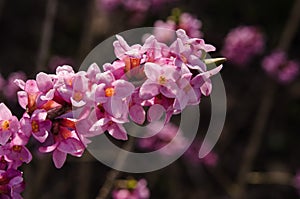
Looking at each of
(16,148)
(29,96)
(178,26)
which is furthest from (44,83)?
(178,26)

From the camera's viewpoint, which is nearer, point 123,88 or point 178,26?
point 123,88

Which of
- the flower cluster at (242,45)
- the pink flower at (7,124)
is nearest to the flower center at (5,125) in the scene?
the pink flower at (7,124)

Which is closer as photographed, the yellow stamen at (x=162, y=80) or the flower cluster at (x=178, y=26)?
the yellow stamen at (x=162, y=80)

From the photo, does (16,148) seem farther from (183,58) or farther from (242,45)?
(242,45)

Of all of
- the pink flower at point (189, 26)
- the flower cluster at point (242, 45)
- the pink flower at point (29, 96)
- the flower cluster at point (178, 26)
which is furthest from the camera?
the flower cluster at point (242, 45)

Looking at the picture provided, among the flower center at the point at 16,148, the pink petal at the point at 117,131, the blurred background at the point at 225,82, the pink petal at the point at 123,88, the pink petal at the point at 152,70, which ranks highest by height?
the pink petal at the point at 152,70

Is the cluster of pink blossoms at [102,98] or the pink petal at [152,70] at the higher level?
the pink petal at [152,70]

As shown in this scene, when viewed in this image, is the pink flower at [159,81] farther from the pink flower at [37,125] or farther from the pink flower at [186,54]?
the pink flower at [37,125]
